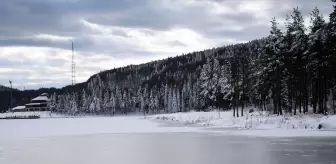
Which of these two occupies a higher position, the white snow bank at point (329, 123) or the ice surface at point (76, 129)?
the white snow bank at point (329, 123)

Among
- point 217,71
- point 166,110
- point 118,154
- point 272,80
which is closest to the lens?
point 118,154

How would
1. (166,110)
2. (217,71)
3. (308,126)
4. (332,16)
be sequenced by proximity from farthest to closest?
(166,110)
(217,71)
(332,16)
(308,126)

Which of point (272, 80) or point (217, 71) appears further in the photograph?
point (217, 71)

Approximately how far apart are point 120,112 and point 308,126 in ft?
495

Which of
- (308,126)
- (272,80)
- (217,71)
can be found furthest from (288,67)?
(217,71)

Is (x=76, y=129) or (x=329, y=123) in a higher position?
(x=329, y=123)

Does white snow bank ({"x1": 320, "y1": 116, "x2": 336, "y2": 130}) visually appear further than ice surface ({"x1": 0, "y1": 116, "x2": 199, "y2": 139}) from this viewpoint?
No

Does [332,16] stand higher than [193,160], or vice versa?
[332,16]

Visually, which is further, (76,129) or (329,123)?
(76,129)

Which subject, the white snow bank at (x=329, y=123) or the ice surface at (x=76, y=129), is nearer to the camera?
the white snow bank at (x=329, y=123)

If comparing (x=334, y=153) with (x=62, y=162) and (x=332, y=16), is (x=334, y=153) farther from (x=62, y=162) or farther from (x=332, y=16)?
(x=332, y=16)

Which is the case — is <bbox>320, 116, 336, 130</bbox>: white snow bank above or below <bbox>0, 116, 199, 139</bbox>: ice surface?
above

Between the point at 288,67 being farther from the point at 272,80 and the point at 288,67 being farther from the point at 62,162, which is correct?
the point at 62,162

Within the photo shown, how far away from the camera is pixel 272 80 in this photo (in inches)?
2169
